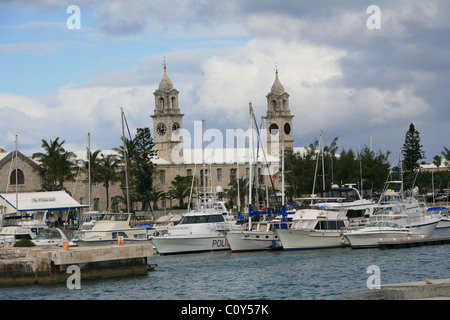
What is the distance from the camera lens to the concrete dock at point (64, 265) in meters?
28.3

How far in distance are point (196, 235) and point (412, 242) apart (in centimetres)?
1325

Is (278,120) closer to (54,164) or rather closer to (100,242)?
(54,164)

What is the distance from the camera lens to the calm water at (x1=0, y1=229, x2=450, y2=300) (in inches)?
1038

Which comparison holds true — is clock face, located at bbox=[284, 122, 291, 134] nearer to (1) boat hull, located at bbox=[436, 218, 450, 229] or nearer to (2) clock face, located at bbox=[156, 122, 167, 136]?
(2) clock face, located at bbox=[156, 122, 167, 136]

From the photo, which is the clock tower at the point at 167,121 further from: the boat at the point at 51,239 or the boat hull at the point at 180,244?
the boat hull at the point at 180,244

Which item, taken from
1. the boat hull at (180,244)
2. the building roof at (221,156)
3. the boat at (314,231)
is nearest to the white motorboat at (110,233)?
the boat hull at (180,244)

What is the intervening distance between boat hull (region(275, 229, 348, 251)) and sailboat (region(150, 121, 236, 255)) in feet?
14.5

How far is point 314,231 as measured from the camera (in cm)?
4309

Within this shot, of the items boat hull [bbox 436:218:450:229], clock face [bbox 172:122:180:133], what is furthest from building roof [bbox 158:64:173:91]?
boat hull [bbox 436:218:450:229]

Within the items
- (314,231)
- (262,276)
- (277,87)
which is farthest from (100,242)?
(277,87)
